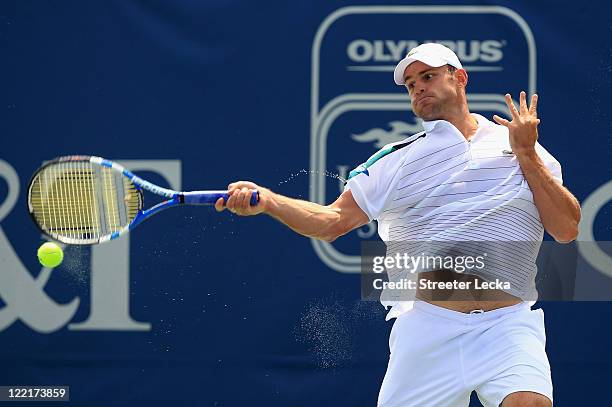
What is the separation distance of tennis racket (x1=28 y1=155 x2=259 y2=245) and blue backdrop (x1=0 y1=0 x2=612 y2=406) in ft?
3.50

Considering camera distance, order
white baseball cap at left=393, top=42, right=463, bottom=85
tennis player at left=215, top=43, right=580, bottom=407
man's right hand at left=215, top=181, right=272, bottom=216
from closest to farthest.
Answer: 1. man's right hand at left=215, top=181, right=272, bottom=216
2. tennis player at left=215, top=43, right=580, bottom=407
3. white baseball cap at left=393, top=42, right=463, bottom=85

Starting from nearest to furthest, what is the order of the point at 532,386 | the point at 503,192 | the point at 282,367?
the point at 532,386 < the point at 503,192 < the point at 282,367

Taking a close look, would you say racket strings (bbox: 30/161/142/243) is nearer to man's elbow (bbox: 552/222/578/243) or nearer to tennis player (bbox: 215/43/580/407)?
tennis player (bbox: 215/43/580/407)

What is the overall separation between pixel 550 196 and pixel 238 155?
1772mm

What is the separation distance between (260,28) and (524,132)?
5.70ft

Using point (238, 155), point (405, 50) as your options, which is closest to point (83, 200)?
point (238, 155)

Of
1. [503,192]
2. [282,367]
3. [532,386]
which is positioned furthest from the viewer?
[282,367]

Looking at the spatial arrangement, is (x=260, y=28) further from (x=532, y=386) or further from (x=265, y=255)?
(x=532, y=386)

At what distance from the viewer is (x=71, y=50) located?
544 cm

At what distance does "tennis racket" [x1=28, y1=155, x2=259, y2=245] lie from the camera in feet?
13.8

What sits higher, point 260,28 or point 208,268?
point 260,28

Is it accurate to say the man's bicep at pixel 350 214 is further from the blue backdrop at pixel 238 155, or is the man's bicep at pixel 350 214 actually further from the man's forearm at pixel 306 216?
the blue backdrop at pixel 238 155

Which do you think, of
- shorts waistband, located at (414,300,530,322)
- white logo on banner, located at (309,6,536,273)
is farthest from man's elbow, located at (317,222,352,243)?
white logo on banner, located at (309,6,536,273)

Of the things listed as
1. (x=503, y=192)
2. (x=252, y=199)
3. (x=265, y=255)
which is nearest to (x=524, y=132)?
(x=503, y=192)
